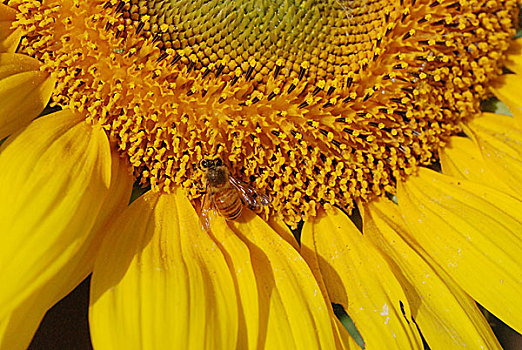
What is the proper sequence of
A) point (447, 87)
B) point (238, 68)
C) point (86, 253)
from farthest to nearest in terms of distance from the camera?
point (447, 87) → point (238, 68) → point (86, 253)

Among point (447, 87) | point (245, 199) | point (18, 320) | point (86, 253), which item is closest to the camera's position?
point (18, 320)

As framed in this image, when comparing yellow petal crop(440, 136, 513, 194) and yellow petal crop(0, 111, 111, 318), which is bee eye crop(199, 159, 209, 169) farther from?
yellow petal crop(440, 136, 513, 194)

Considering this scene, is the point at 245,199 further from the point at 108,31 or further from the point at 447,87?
the point at 447,87

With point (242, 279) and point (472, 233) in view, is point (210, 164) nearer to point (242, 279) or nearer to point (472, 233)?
point (242, 279)

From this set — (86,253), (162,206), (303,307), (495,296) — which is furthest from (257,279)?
(495,296)

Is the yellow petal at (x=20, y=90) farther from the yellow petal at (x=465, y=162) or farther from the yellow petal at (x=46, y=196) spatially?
the yellow petal at (x=465, y=162)

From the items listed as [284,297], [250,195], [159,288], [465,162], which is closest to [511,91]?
[465,162]
